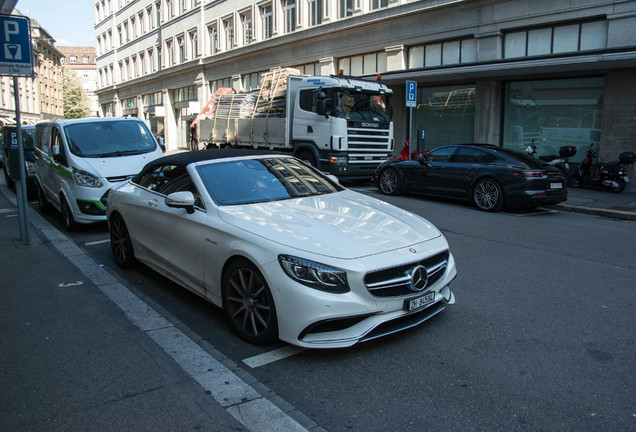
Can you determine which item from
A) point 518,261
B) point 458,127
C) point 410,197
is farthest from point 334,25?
point 518,261

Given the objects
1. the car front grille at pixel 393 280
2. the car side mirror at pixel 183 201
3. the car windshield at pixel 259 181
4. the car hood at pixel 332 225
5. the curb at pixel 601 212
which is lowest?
the curb at pixel 601 212

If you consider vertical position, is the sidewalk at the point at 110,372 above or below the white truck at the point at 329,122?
below

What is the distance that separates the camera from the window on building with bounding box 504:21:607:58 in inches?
615

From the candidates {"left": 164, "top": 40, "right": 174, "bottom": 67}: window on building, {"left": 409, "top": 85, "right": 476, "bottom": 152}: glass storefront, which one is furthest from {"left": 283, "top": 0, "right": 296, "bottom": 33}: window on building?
{"left": 164, "top": 40, "right": 174, "bottom": 67}: window on building

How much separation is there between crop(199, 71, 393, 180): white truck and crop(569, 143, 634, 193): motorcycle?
570 cm

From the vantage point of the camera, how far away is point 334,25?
24.5 metres

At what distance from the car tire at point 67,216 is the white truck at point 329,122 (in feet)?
23.8

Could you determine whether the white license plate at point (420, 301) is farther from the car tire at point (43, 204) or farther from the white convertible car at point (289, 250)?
the car tire at point (43, 204)

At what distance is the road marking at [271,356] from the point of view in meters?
3.84

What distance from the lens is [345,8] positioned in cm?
2430

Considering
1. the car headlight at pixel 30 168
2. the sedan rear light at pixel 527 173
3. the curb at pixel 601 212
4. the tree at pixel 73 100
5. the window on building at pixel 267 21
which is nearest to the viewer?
the sedan rear light at pixel 527 173

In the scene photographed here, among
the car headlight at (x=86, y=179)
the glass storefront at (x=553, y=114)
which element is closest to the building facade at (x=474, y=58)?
the glass storefront at (x=553, y=114)

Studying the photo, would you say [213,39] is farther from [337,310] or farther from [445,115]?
[337,310]

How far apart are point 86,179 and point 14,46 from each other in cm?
228
